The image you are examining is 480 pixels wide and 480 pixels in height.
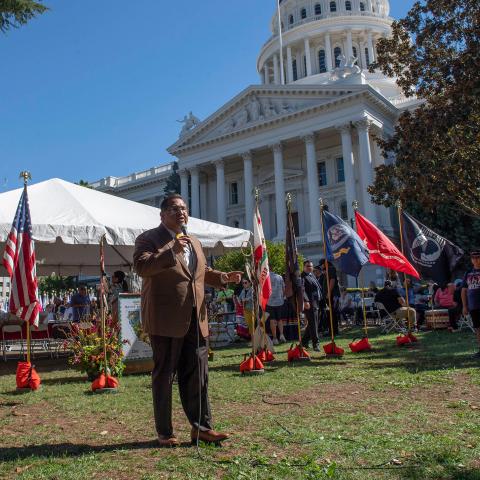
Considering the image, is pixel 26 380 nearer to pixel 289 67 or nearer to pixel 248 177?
pixel 248 177

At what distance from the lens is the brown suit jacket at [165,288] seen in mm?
3992

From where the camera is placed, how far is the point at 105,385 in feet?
23.0

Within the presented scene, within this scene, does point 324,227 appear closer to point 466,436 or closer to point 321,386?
point 321,386

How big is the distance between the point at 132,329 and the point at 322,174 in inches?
1561

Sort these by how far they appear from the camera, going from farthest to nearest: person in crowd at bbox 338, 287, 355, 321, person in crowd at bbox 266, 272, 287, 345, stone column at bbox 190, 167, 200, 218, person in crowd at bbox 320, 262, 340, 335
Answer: stone column at bbox 190, 167, 200, 218 → person in crowd at bbox 338, 287, 355, 321 → person in crowd at bbox 320, 262, 340, 335 → person in crowd at bbox 266, 272, 287, 345

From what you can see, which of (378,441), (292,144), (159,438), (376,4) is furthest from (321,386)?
(376,4)

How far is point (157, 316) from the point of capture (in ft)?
13.5

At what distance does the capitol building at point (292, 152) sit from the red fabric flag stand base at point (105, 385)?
31886 mm

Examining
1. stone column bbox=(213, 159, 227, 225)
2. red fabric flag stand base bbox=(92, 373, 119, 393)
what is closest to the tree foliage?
stone column bbox=(213, 159, 227, 225)

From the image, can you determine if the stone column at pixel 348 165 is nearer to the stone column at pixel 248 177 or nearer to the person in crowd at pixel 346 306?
the stone column at pixel 248 177

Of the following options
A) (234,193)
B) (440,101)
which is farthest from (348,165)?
(440,101)

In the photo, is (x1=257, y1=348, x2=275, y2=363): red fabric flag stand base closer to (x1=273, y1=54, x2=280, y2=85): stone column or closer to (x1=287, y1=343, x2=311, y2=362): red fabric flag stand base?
(x1=287, y1=343, x2=311, y2=362): red fabric flag stand base

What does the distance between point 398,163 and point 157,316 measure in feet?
50.1

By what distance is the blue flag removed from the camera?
995cm
